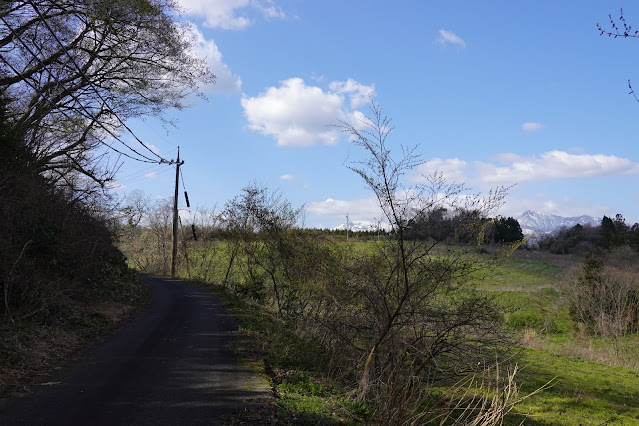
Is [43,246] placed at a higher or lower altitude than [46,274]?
higher

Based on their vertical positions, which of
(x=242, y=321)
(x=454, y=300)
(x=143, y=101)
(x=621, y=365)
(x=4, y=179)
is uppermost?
(x=143, y=101)

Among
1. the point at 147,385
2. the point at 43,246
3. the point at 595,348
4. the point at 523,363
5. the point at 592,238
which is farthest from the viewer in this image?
the point at 592,238

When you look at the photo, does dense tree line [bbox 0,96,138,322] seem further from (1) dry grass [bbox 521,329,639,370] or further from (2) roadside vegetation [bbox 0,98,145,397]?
(1) dry grass [bbox 521,329,639,370]

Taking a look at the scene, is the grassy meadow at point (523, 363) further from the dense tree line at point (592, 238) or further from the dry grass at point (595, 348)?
the dense tree line at point (592, 238)

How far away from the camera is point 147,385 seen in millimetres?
7918

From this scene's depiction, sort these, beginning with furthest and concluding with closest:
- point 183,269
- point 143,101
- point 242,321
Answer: point 183,269 → point 143,101 → point 242,321

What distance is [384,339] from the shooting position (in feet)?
28.6

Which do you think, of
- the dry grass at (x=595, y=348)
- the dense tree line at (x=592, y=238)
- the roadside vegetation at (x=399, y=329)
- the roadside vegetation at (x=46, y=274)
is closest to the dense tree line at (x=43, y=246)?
the roadside vegetation at (x=46, y=274)

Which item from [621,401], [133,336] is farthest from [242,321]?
[621,401]

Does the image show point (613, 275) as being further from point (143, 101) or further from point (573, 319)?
point (143, 101)

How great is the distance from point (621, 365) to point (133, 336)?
24672 millimetres

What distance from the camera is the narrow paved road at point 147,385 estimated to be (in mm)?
6480

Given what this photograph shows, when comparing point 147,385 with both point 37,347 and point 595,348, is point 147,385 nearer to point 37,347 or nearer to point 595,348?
point 37,347

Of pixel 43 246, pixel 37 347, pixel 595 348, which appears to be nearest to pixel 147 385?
pixel 37 347
